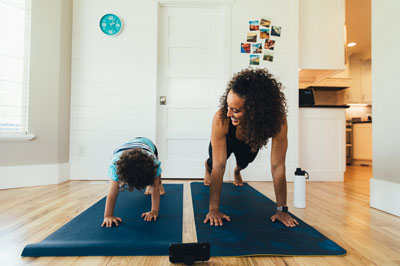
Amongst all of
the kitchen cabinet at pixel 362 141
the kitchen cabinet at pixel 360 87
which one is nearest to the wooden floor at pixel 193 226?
the kitchen cabinet at pixel 362 141

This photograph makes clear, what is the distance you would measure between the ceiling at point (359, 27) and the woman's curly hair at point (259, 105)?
148 inches

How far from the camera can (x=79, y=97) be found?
2.81m

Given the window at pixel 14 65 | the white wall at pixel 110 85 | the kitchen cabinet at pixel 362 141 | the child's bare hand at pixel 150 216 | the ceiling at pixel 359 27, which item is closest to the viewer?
the child's bare hand at pixel 150 216

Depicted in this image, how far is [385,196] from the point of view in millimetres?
1636

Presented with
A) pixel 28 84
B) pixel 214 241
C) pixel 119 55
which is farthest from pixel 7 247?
pixel 119 55

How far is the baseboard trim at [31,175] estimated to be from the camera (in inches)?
88.4

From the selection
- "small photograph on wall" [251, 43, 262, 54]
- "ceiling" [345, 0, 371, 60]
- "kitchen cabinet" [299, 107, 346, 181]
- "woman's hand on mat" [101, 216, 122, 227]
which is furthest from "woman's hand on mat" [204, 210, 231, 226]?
"ceiling" [345, 0, 371, 60]

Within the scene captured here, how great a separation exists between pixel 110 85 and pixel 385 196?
2.94 meters

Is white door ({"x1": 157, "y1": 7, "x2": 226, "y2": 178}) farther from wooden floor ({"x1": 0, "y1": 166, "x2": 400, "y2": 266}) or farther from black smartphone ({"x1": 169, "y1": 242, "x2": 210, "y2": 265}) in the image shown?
black smartphone ({"x1": 169, "y1": 242, "x2": 210, "y2": 265})

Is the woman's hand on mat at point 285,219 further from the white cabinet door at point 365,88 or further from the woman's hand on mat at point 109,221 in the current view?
the white cabinet door at point 365,88

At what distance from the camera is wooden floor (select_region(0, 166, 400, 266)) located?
3.04 feet

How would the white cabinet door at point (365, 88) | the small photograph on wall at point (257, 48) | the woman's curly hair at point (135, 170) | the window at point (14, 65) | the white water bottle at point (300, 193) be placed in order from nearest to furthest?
the woman's curly hair at point (135, 170), the white water bottle at point (300, 193), the window at point (14, 65), the small photograph on wall at point (257, 48), the white cabinet door at point (365, 88)

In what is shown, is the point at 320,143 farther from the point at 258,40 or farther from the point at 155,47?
the point at 155,47

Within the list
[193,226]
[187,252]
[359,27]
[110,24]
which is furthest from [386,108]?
[359,27]
